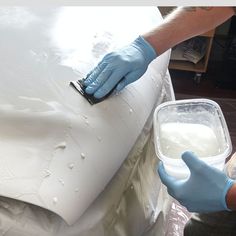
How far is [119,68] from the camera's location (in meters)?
1.04

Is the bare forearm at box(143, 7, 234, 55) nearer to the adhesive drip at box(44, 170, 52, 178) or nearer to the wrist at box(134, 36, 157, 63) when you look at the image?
the wrist at box(134, 36, 157, 63)

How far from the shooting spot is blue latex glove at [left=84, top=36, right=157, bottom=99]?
3.33 feet

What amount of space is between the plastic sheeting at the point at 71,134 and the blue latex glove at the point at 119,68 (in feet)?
0.10

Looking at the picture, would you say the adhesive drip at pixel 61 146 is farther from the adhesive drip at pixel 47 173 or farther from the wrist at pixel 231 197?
the wrist at pixel 231 197

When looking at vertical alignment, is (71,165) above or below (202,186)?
above

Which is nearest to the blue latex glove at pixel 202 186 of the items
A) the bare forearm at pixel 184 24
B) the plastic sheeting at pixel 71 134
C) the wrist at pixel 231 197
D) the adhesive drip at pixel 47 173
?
the wrist at pixel 231 197

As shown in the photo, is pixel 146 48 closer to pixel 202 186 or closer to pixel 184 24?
pixel 184 24

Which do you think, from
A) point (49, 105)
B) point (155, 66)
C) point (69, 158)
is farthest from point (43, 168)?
point (155, 66)

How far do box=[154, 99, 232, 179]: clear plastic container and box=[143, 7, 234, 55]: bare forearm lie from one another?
6.7 inches

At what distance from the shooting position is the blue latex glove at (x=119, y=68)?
1016 millimetres

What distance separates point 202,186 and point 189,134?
171mm

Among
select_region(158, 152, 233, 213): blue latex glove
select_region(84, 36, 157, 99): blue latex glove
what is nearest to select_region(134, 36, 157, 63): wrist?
select_region(84, 36, 157, 99): blue latex glove

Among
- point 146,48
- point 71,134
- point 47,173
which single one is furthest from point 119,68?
point 47,173

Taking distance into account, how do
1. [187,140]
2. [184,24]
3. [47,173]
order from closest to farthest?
1. [47,173]
2. [187,140]
3. [184,24]
